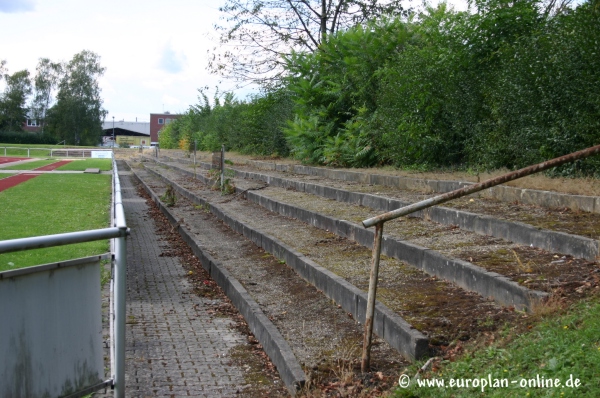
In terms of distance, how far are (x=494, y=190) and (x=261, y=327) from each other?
432cm

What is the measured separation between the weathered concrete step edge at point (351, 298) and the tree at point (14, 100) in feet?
290

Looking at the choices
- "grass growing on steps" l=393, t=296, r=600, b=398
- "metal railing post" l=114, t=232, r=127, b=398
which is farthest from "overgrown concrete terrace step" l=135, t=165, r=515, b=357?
"metal railing post" l=114, t=232, r=127, b=398

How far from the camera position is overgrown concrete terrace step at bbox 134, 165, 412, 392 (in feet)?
15.5

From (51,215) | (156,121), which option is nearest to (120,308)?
(51,215)

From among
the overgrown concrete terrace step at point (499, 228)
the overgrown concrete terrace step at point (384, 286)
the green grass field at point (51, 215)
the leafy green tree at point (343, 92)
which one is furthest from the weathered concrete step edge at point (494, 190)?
the green grass field at point (51, 215)

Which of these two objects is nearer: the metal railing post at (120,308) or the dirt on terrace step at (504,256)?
the metal railing post at (120,308)

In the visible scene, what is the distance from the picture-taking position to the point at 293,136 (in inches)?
754

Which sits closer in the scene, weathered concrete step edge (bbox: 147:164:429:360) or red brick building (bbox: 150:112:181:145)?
weathered concrete step edge (bbox: 147:164:429:360)

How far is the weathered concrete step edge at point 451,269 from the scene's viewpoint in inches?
178

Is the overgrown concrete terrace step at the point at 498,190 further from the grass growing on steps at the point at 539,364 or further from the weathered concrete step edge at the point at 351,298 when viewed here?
the grass growing on steps at the point at 539,364

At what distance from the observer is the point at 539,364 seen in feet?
11.3

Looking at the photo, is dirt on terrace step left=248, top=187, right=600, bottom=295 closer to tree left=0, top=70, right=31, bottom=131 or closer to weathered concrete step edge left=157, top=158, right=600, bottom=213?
weathered concrete step edge left=157, top=158, right=600, bottom=213

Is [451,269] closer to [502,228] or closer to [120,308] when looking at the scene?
[502,228]

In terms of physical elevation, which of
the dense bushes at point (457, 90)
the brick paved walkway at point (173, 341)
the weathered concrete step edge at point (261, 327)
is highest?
the dense bushes at point (457, 90)
